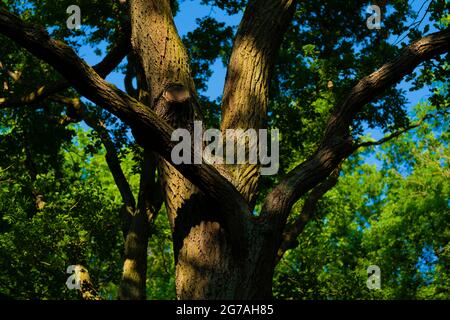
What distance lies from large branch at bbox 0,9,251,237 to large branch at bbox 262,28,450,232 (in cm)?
59

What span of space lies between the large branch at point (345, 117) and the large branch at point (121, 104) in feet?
1.94

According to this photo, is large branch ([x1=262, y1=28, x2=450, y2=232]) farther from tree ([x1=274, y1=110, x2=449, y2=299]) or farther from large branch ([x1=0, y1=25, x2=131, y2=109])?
tree ([x1=274, y1=110, x2=449, y2=299])

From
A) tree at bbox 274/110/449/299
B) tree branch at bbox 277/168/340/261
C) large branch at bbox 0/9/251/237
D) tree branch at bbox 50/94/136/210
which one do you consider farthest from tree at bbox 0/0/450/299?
tree at bbox 274/110/449/299

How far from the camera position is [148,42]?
246 inches

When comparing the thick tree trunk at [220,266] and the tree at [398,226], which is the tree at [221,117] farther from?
the tree at [398,226]

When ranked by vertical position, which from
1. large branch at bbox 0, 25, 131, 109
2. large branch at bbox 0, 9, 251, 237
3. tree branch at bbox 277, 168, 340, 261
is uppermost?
large branch at bbox 0, 25, 131, 109

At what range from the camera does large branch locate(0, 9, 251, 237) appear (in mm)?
4926

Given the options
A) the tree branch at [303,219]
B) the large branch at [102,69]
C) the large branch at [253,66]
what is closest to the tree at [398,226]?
the tree branch at [303,219]

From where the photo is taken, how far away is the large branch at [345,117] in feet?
19.3

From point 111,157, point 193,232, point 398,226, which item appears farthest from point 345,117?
point 398,226

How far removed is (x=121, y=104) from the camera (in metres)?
5.08
